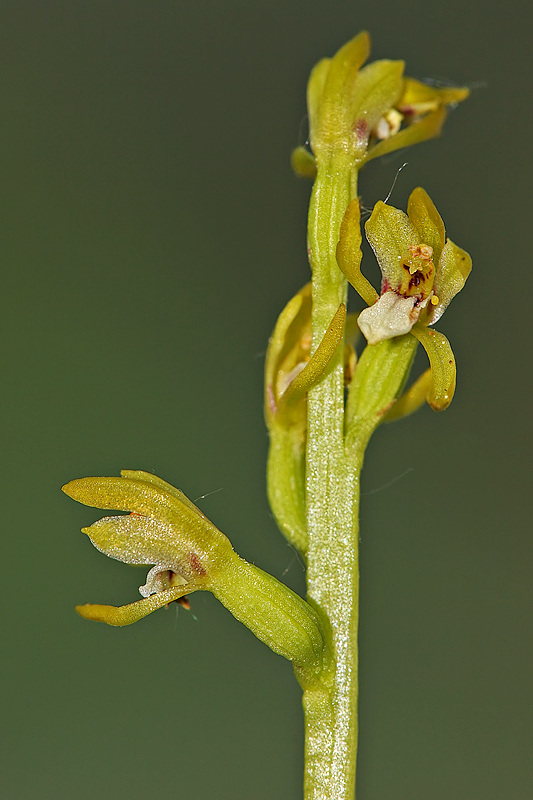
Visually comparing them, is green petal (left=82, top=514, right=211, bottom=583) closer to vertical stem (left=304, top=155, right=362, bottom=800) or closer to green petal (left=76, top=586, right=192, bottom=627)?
green petal (left=76, top=586, right=192, bottom=627)

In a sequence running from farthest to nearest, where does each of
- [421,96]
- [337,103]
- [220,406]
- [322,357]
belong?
1. [220,406]
2. [421,96]
3. [337,103]
4. [322,357]

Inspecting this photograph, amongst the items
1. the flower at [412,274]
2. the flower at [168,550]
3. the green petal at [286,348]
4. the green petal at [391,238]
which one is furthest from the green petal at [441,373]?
the flower at [168,550]

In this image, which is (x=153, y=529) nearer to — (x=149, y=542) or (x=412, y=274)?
(x=149, y=542)

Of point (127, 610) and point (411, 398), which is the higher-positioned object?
A: point (411, 398)

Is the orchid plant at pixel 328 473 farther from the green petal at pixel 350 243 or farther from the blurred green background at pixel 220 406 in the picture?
the blurred green background at pixel 220 406

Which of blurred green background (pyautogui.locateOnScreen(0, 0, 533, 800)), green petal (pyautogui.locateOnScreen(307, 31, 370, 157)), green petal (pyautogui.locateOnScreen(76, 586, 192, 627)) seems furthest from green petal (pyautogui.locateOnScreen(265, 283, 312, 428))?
blurred green background (pyautogui.locateOnScreen(0, 0, 533, 800))

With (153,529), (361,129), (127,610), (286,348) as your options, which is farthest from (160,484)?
(361,129)
